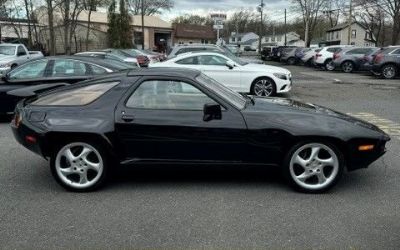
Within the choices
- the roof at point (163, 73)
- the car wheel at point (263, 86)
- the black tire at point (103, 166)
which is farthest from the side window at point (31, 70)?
the car wheel at point (263, 86)

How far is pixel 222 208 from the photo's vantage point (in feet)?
14.4

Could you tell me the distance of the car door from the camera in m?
4.69

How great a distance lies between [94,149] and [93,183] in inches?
15.2

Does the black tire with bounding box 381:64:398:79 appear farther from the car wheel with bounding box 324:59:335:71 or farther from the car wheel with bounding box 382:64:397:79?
the car wheel with bounding box 324:59:335:71

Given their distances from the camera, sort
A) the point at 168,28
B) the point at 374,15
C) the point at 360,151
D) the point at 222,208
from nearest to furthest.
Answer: the point at 222,208 → the point at 360,151 → the point at 374,15 → the point at 168,28

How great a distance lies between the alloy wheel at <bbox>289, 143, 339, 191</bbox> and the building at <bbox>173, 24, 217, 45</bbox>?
206 feet

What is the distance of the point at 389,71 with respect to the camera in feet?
66.7

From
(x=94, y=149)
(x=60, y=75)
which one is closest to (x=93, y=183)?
(x=94, y=149)

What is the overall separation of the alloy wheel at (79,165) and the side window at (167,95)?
703 mm

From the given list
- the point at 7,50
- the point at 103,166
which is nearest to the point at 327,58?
the point at 7,50

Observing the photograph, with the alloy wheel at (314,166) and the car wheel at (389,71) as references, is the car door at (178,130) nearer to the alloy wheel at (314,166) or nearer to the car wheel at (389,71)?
the alloy wheel at (314,166)

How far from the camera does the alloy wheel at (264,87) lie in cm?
1282

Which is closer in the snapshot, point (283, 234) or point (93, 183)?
point (283, 234)

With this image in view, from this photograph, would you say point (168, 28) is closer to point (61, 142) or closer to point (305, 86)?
point (305, 86)
